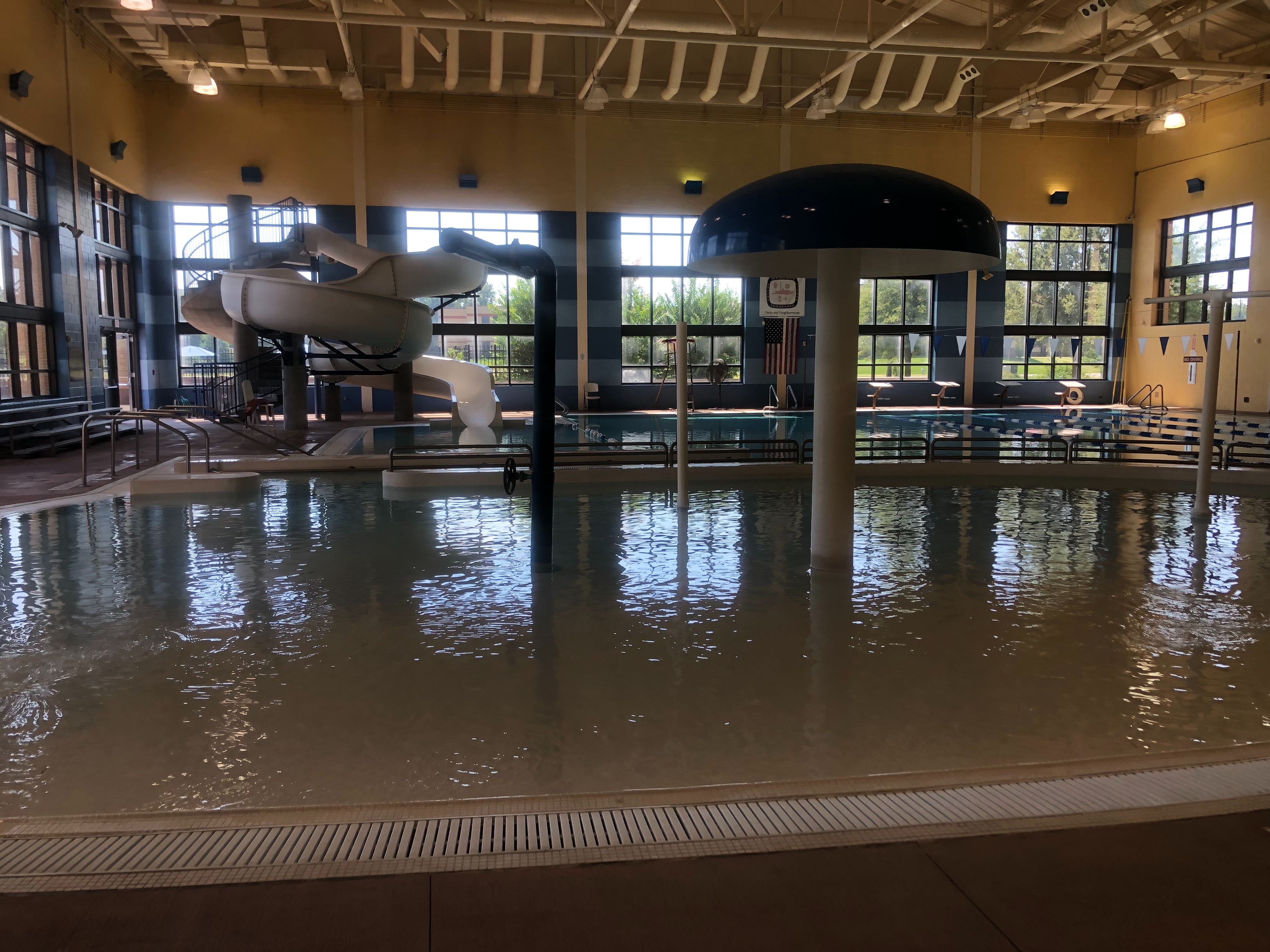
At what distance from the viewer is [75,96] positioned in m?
17.1

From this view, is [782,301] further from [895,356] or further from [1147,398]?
[1147,398]

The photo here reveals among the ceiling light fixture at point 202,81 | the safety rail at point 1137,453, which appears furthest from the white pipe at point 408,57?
the safety rail at point 1137,453

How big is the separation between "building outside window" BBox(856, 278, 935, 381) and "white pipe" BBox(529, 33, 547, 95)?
409 inches

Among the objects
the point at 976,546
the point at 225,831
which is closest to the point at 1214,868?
the point at 225,831

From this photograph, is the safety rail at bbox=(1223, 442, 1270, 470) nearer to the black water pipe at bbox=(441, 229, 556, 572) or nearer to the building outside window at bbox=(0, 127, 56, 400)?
the black water pipe at bbox=(441, 229, 556, 572)

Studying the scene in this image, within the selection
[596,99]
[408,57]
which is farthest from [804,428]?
[408,57]

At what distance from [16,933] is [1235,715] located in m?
3.98

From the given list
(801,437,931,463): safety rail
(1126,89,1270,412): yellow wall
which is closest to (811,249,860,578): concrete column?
(801,437,931,463): safety rail

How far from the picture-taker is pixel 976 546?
705 cm

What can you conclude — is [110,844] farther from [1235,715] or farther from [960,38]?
[960,38]

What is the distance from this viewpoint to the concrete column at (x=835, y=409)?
611cm

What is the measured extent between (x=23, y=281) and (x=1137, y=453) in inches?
670

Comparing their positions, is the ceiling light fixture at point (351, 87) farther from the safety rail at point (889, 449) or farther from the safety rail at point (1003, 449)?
the safety rail at point (1003, 449)

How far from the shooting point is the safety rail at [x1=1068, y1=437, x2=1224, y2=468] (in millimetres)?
11000
